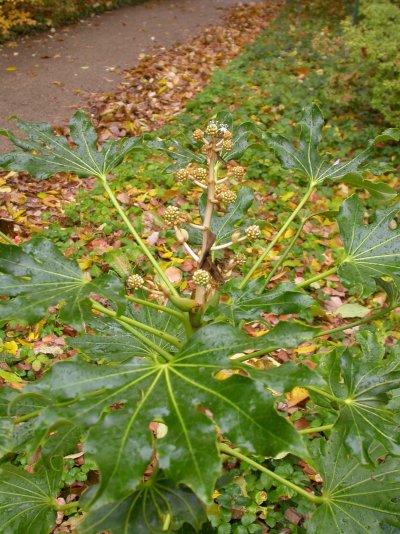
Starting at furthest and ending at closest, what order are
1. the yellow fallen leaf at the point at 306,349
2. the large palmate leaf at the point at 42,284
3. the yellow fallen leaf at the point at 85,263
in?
the yellow fallen leaf at the point at 85,263
the yellow fallen leaf at the point at 306,349
the large palmate leaf at the point at 42,284

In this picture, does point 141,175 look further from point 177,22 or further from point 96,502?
point 177,22

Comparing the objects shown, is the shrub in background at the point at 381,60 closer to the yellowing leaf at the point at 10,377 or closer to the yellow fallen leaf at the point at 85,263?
the yellow fallen leaf at the point at 85,263

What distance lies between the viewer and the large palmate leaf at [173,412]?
0.97 metres

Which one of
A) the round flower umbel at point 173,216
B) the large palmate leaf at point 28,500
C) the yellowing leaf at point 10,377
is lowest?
the yellowing leaf at point 10,377

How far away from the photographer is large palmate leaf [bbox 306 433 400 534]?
159 centimetres

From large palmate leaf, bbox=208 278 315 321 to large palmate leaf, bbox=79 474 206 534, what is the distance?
0.47 metres

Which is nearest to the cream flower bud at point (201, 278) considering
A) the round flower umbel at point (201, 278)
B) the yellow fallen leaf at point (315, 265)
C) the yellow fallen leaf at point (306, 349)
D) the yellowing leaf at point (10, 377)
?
the round flower umbel at point (201, 278)

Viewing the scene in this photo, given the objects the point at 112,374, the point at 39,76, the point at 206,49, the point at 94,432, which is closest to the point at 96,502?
the point at 94,432

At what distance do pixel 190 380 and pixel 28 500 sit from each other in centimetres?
91

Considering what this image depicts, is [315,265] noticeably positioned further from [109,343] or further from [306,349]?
[109,343]

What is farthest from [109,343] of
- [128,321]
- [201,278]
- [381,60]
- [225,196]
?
[381,60]

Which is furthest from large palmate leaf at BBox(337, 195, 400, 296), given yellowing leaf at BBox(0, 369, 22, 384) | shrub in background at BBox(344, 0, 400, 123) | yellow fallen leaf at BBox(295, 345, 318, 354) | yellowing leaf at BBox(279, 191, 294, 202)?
shrub in background at BBox(344, 0, 400, 123)

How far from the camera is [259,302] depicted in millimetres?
1434

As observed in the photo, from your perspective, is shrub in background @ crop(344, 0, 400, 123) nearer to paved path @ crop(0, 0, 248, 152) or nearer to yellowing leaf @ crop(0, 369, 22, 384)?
paved path @ crop(0, 0, 248, 152)
